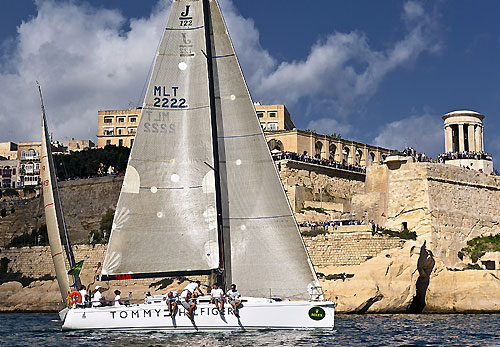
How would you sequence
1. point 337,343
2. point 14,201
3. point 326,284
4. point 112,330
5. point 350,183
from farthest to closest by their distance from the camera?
point 14,201 < point 350,183 < point 326,284 < point 112,330 < point 337,343

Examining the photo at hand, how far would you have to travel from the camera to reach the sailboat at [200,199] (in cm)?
1969

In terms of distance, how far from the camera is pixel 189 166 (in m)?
20.7

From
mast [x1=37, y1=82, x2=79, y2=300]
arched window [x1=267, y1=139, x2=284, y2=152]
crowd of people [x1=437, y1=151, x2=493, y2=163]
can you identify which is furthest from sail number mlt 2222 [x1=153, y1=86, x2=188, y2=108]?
arched window [x1=267, y1=139, x2=284, y2=152]

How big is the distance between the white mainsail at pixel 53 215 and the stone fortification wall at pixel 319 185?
Answer: 22372 millimetres

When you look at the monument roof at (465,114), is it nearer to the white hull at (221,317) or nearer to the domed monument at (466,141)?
the domed monument at (466,141)

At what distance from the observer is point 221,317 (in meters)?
19.0

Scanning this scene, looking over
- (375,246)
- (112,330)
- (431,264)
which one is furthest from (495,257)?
(112,330)

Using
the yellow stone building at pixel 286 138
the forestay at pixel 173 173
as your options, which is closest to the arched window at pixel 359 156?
the yellow stone building at pixel 286 138

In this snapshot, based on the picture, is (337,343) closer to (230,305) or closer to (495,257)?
(230,305)

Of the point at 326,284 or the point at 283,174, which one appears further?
the point at 283,174

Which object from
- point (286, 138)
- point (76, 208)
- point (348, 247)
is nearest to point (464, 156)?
point (286, 138)

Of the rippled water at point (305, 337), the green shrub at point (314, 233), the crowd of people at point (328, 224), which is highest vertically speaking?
the crowd of people at point (328, 224)

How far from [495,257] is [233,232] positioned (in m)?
20.5

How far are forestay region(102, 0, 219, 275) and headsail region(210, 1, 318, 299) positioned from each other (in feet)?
1.69
